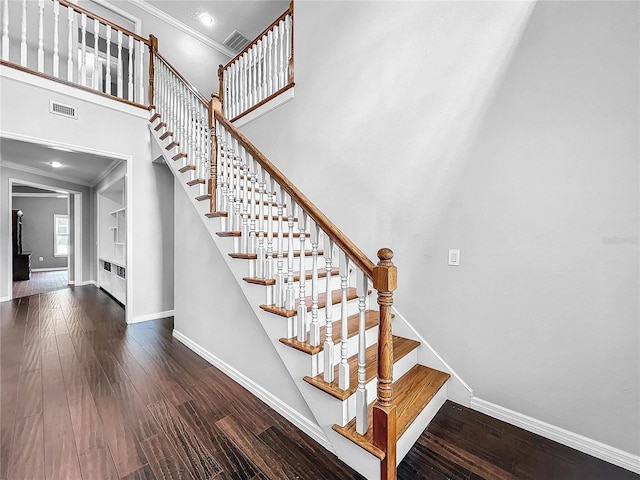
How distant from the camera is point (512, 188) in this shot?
5.89ft

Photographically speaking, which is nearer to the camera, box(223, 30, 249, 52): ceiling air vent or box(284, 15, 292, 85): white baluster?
box(284, 15, 292, 85): white baluster

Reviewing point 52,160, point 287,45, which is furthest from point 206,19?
point 52,160

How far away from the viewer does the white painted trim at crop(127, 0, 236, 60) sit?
4.41 m

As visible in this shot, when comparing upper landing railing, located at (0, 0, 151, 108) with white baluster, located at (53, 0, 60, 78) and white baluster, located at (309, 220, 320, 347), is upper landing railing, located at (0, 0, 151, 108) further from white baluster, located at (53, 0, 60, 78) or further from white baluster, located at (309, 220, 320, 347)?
white baluster, located at (309, 220, 320, 347)

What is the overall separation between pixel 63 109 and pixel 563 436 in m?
5.30

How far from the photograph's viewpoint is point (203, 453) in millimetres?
1546

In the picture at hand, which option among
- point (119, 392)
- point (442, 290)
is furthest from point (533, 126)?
point (119, 392)

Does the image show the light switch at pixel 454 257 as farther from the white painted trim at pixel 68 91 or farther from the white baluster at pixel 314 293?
the white painted trim at pixel 68 91

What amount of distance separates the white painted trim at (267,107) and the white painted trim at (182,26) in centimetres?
245

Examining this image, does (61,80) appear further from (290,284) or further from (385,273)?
(385,273)

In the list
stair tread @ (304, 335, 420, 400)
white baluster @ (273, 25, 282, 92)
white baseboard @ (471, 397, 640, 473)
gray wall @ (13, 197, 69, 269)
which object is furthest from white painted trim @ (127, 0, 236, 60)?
gray wall @ (13, 197, 69, 269)

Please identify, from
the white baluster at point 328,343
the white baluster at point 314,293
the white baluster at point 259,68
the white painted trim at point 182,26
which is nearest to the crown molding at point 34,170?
the white painted trim at point 182,26

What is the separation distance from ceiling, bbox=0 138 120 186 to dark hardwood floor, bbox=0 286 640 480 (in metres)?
2.95

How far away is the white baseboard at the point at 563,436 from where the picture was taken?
1461 millimetres
